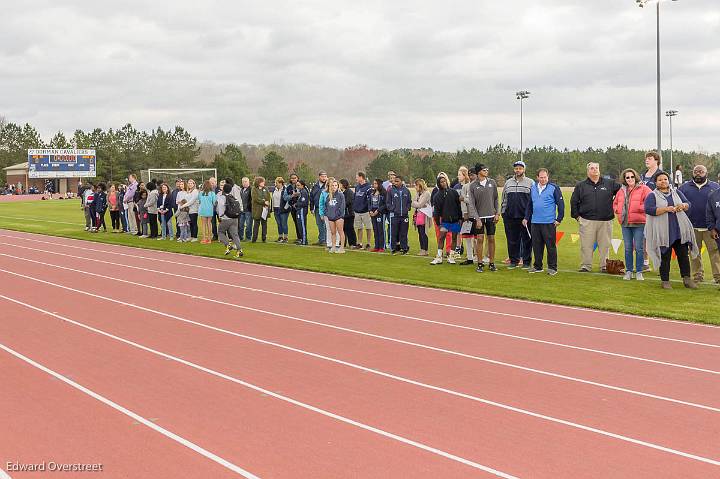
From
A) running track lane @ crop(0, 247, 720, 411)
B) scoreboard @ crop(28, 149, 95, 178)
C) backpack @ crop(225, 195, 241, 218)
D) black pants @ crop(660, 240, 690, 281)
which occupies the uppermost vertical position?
scoreboard @ crop(28, 149, 95, 178)

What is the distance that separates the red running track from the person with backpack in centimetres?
629

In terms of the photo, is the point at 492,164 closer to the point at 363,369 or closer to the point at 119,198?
the point at 119,198

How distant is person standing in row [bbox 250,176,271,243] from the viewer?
22.3 metres

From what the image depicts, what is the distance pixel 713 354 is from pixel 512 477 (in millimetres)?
4427

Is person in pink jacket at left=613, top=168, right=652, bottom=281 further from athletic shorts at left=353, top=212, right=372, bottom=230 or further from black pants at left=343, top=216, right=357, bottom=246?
black pants at left=343, top=216, right=357, bottom=246

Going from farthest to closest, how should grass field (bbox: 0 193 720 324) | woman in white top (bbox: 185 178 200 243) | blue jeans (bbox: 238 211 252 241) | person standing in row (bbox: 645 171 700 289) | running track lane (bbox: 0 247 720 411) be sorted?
blue jeans (bbox: 238 211 252 241) < woman in white top (bbox: 185 178 200 243) < person standing in row (bbox: 645 171 700 289) < grass field (bbox: 0 193 720 324) < running track lane (bbox: 0 247 720 411)

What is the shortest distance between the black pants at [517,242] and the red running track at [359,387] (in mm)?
→ 3689

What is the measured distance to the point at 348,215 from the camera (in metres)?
20.6

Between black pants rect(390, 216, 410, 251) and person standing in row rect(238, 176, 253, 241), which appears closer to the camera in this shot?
black pants rect(390, 216, 410, 251)

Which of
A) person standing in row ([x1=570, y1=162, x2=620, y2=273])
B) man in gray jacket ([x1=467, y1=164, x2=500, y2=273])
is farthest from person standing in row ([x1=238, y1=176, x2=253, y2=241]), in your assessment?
person standing in row ([x1=570, y1=162, x2=620, y2=273])

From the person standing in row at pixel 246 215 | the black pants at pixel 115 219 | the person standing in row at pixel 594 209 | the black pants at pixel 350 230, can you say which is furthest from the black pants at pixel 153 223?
the person standing in row at pixel 594 209

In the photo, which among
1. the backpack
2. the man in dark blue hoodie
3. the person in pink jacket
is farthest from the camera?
the man in dark blue hoodie

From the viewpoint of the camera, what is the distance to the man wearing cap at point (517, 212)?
15523 mm

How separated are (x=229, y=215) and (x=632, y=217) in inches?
371
